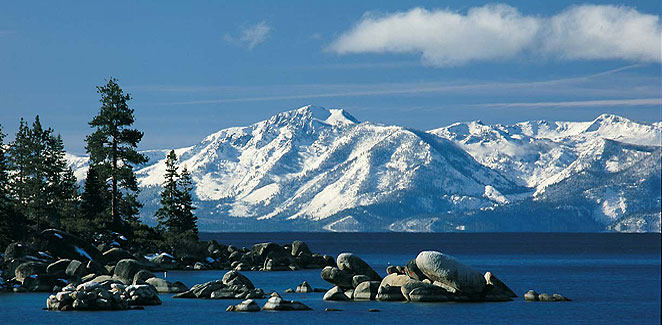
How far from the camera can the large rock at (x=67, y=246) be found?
92.9 meters

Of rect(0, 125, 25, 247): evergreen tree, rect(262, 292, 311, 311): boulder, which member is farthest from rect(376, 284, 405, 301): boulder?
rect(0, 125, 25, 247): evergreen tree

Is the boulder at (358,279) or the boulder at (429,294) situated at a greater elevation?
the boulder at (358,279)

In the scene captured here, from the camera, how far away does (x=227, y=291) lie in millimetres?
75562

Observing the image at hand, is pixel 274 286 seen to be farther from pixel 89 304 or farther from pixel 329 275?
pixel 89 304

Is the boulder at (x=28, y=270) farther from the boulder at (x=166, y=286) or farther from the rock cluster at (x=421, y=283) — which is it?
the rock cluster at (x=421, y=283)

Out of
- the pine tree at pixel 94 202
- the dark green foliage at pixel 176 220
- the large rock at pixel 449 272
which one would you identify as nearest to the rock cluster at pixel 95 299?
the large rock at pixel 449 272

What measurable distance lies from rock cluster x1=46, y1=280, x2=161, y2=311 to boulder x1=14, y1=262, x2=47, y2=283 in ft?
51.0

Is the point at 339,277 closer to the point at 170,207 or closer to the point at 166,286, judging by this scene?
the point at 166,286

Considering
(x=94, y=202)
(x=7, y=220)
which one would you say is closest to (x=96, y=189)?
(x=94, y=202)

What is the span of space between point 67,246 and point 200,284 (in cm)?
1954

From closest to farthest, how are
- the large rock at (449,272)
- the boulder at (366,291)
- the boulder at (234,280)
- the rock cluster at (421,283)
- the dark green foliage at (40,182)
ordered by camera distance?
the large rock at (449,272), the rock cluster at (421,283), the boulder at (366,291), the boulder at (234,280), the dark green foliage at (40,182)

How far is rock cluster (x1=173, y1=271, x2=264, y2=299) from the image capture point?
74938 mm

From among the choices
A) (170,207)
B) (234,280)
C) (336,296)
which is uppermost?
(170,207)

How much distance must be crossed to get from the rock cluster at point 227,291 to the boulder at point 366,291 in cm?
745
